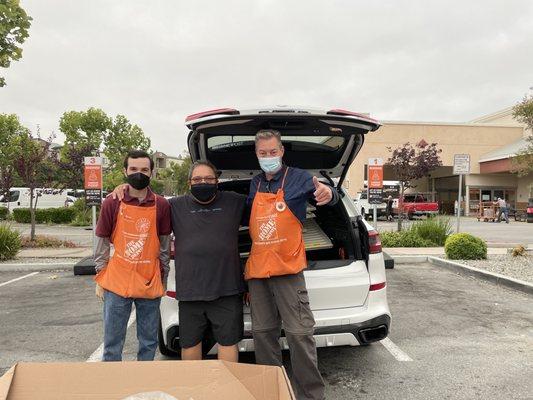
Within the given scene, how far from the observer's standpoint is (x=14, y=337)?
4789 mm

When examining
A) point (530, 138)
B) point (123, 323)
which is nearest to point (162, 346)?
point (123, 323)

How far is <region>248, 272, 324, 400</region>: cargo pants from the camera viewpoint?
9.42ft

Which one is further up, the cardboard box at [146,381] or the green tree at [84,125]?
the green tree at [84,125]

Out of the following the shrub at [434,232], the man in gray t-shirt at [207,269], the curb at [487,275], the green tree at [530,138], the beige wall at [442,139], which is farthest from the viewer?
the beige wall at [442,139]

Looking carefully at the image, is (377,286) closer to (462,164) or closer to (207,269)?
(207,269)

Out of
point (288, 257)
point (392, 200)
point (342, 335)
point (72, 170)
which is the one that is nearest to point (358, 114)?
point (288, 257)

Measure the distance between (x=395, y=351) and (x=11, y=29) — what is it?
763 centimetres

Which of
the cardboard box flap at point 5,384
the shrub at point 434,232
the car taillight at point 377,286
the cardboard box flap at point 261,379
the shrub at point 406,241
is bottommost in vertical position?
the shrub at point 406,241

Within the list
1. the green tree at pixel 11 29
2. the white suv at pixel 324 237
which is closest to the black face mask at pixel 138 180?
the white suv at pixel 324 237

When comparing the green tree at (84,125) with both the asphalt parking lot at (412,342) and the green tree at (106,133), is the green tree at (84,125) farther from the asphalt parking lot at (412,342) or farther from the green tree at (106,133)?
the asphalt parking lot at (412,342)

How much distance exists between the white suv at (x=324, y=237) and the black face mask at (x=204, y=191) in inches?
20.2

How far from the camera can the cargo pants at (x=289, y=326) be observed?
9.42 feet

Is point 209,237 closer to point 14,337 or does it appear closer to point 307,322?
point 307,322

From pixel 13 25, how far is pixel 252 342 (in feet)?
23.1
